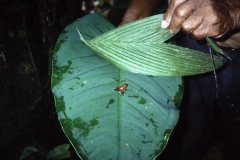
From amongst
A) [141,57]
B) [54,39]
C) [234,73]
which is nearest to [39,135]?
[54,39]

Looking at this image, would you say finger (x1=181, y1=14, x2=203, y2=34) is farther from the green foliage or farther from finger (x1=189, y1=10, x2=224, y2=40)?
the green foliage

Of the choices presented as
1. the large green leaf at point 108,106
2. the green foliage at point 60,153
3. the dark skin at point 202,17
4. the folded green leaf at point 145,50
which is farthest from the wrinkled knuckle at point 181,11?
the green foliage at point 60,153

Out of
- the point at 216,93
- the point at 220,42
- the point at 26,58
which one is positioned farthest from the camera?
the point at 26,58

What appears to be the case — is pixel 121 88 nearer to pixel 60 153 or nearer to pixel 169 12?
pixel 169 12

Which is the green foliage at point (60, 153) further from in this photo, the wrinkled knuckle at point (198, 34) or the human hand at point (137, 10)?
the wrinkled knuckle at point (198, 34)

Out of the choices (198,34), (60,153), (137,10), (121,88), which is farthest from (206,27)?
(60,153)

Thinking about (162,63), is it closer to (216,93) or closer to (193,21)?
(193,21)

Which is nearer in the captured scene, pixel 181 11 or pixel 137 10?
pixel 181 11
